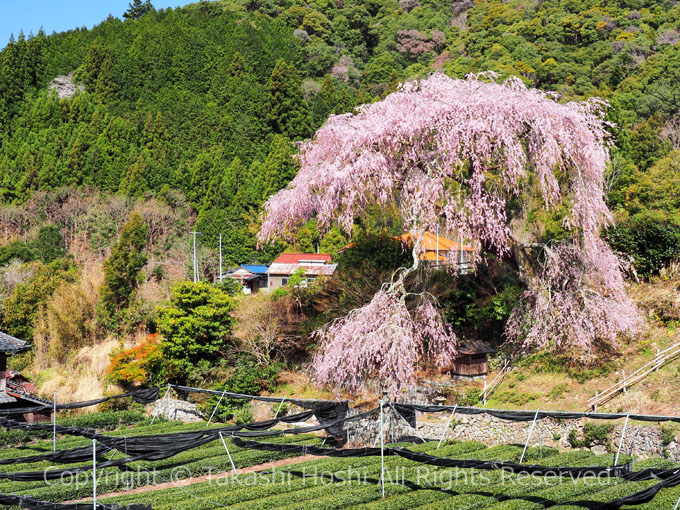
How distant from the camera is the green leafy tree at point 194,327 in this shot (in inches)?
837

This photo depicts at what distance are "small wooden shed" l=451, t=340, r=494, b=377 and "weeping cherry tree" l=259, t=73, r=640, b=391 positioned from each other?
1.18 feet

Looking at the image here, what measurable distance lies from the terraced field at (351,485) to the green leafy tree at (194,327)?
6.15 meters

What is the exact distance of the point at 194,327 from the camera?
21.3 m

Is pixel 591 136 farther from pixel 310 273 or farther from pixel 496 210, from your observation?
pixel 310 273

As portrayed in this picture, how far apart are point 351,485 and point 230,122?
49.5 metres

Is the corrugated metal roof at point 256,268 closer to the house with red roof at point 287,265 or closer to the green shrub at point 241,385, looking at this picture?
the house with red roof at point 287,265

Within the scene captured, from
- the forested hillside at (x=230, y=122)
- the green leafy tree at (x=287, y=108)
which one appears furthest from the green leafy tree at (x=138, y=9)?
the green leafy tree at (x=287, y=108)

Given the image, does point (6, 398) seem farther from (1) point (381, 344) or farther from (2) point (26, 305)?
(2) point (26, 305)

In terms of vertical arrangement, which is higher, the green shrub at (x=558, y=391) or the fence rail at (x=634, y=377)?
the fence rail at (x=634, y=377)

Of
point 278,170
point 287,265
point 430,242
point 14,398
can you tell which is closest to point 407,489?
point 14,398

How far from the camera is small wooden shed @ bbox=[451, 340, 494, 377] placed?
56.7ft

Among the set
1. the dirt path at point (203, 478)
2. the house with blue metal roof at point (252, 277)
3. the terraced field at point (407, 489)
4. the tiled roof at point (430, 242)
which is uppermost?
the tiled roof at point (430, 242)

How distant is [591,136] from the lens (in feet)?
55.3

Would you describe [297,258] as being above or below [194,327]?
above
